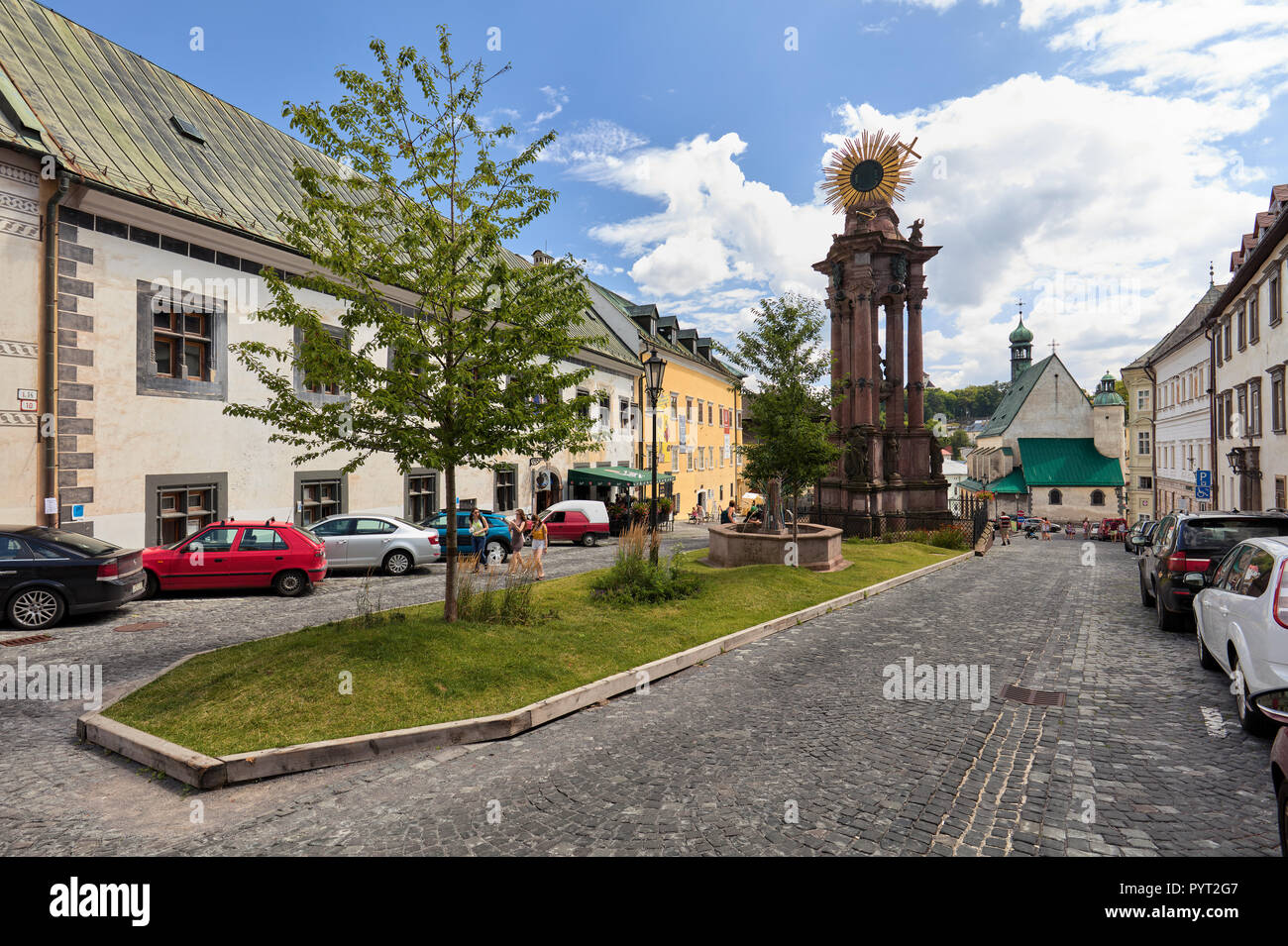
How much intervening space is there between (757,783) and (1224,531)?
29.4ft

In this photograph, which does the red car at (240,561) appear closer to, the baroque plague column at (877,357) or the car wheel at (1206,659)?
the car wheel at (1206,659)

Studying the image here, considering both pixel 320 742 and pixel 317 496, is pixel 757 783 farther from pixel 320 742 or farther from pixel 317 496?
pixel 317 496

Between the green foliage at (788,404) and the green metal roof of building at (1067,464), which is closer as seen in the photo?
the green foliage at (788,404)

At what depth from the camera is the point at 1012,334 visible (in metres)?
87.6

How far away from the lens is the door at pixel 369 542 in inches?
651

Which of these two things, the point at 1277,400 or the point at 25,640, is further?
the point at 1277,400

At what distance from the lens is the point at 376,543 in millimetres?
16719

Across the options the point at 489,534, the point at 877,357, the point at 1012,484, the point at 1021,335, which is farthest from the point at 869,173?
the point at 1021,335

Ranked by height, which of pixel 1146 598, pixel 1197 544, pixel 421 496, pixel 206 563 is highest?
pixel 421 496

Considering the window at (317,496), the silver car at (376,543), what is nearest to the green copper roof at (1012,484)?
the silver car at (376,543)

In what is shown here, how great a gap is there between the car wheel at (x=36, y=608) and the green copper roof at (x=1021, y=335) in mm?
97793

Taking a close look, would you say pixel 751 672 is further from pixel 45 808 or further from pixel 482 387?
pixel 45 808

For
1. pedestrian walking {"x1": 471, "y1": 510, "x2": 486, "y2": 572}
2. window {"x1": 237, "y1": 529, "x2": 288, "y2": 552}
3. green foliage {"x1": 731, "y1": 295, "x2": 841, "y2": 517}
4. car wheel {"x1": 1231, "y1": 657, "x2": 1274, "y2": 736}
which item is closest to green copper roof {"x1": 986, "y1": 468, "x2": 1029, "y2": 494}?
green foliage {"x1": 731, "y1": 295, "x2": 841, "y2": 517}

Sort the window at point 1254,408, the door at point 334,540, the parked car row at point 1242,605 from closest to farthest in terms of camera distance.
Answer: the parked car row at point 1242,605, the door at point 334,540, the window at point 1254,408
